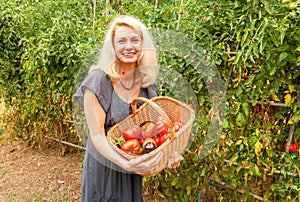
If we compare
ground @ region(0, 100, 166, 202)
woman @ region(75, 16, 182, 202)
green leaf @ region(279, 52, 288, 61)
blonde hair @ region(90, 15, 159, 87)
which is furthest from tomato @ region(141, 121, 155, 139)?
ground @ region(0, 100, 166, 202)

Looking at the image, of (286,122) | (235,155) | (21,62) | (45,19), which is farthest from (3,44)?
(286,122)

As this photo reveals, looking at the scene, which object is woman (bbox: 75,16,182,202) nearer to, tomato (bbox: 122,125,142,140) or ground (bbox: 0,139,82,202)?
tomato (bbox: 122,125,142,140)

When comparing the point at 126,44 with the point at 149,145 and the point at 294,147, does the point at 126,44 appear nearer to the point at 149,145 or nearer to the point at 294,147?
the point at 149,145

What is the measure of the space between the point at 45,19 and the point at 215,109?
64.3 inches

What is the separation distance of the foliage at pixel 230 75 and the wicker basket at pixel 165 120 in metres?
0.34

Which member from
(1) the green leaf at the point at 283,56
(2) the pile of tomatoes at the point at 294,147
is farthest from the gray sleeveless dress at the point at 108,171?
(2) the pile of tomatoes at the point at 294,147

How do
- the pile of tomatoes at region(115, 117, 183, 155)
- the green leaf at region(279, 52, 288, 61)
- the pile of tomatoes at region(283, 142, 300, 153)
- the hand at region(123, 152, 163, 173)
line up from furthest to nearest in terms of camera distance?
1. the pile of tomatoes at region(283, 142, 300, 153)
2. the green leaf at region(279, 52, 288, 61)
3. the pile of tomatoes at region(115, 117, 183, 155)
4. the hand at region(123, 152, 163, 173)

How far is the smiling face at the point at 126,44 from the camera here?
1.19 m

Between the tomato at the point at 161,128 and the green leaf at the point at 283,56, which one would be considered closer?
the tomato at the point at 161,128

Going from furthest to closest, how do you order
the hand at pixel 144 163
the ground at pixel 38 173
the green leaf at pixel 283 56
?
the ground at pixel 38 173 < the green leaf at pixel 283 56 < the hand at pixel 144 163

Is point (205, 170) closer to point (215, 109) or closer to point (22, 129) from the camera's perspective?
point (215, 109)

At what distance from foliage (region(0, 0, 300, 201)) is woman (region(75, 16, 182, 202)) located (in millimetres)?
453

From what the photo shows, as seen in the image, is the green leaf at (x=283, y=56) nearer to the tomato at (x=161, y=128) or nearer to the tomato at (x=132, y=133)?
the tomato at (x=161, y=128)

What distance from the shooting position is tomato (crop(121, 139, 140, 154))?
123 cm
